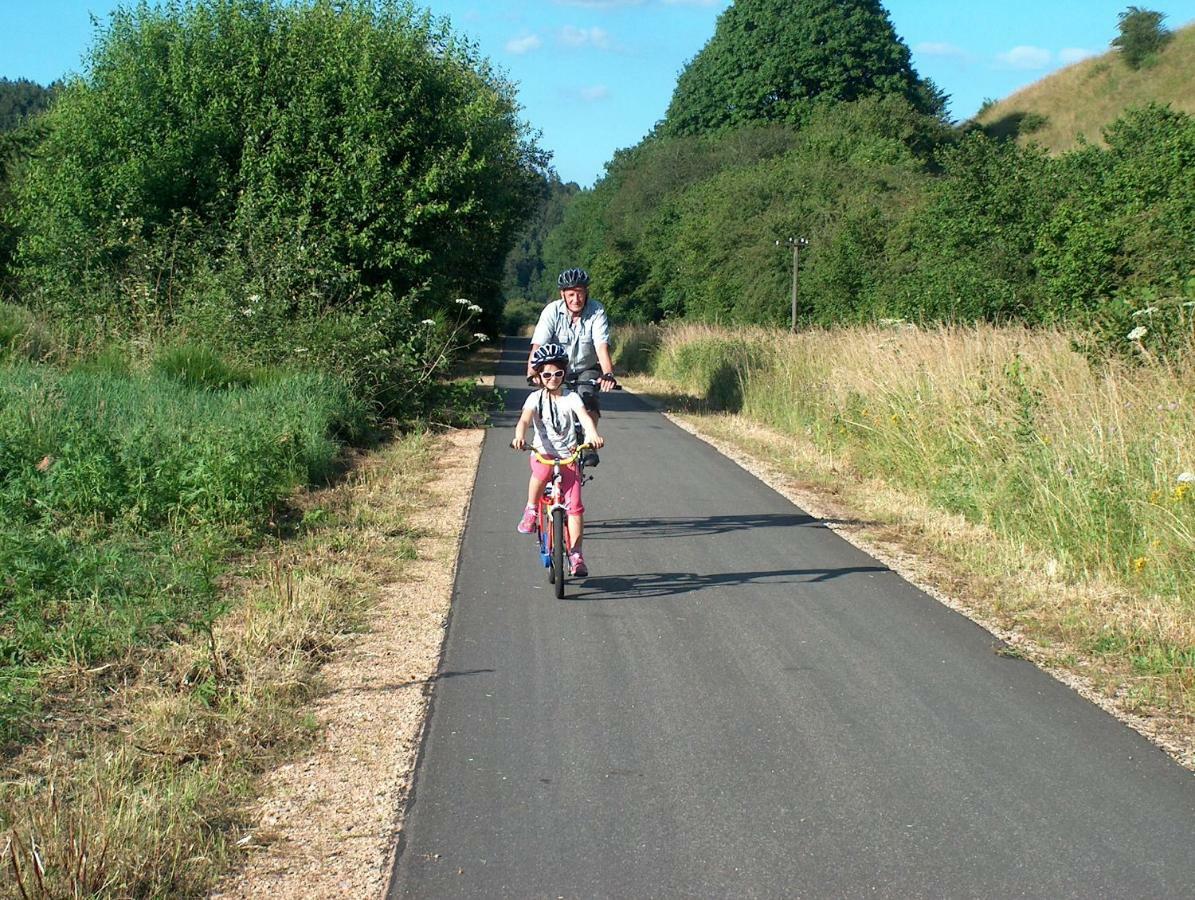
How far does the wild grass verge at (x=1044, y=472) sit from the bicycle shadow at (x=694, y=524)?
74 cm

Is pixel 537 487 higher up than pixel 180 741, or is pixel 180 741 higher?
pixel 537 487

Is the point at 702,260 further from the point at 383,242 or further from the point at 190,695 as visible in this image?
the point at 190,695

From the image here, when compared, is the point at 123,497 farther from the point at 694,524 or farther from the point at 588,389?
the point at 694,524

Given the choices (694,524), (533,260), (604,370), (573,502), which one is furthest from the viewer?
(533,260)

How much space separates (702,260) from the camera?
52125mm

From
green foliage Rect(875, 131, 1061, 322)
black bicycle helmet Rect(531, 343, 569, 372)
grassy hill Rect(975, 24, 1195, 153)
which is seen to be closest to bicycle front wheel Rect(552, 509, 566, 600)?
black bicycle helmet Rect(531, 343, 569, 372)

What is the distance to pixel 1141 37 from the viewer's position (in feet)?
Answer: 219

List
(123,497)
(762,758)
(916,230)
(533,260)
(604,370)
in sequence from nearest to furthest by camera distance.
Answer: (762,758), (123,497), (604,370), (916,230), (533,260)

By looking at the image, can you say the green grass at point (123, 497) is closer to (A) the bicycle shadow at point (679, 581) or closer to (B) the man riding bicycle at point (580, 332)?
(A) the bicycle shadow at point (679, 581)

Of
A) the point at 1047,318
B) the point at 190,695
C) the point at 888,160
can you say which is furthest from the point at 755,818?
the point at 888,160

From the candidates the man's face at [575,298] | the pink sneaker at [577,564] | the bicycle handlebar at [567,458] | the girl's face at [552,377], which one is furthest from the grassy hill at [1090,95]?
the pink sneaker at [577,564]

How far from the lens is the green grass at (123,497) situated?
6.39 metres

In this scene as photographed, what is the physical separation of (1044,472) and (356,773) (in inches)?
252

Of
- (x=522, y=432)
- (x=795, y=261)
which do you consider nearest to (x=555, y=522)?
(x=522, y=432)
